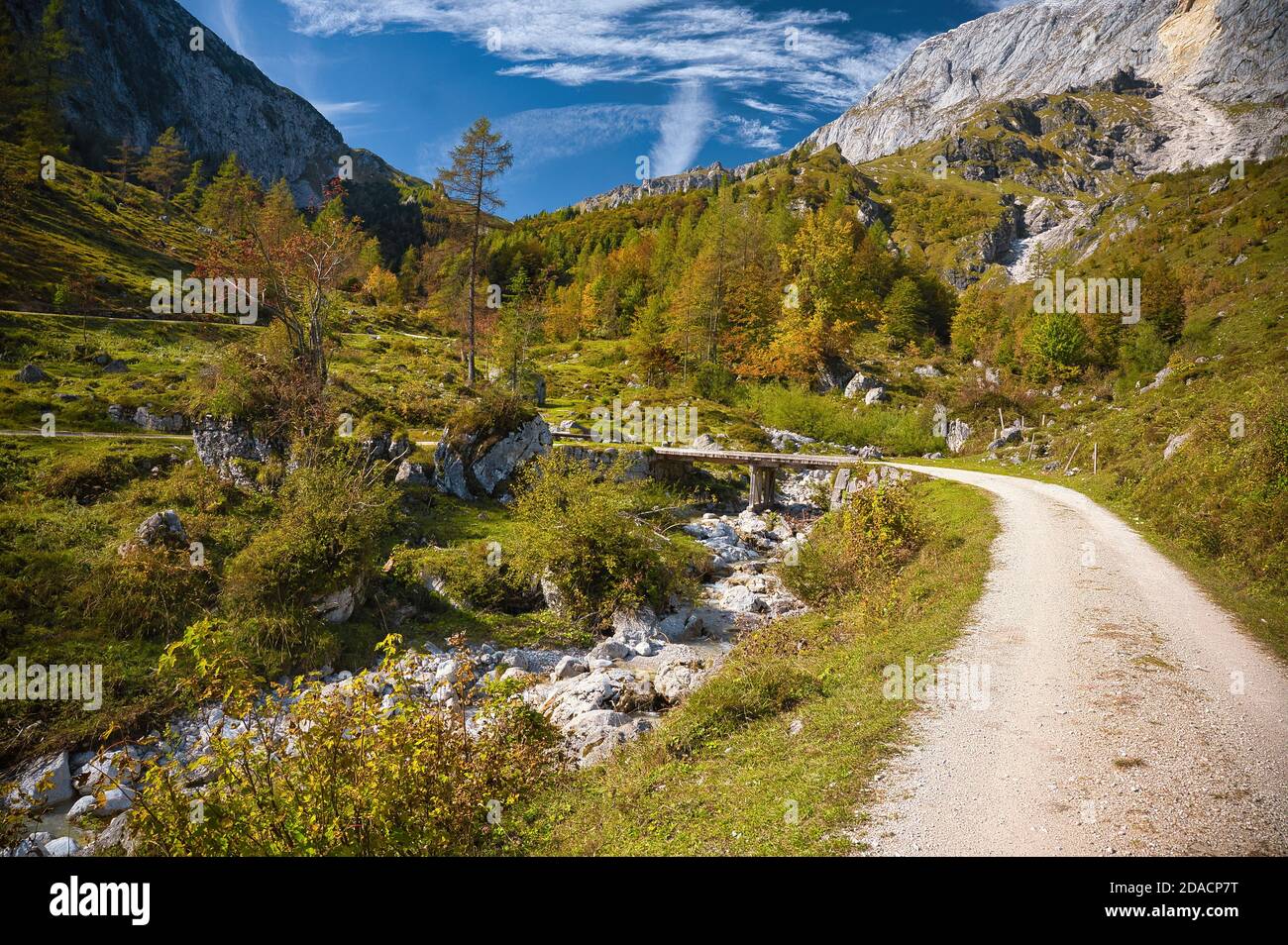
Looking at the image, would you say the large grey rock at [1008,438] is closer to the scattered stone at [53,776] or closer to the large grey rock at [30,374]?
the scattered stone at [53,776]

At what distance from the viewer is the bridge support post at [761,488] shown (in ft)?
113

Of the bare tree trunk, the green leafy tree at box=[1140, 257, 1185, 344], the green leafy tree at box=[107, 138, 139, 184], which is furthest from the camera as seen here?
the green leafy tree at box=[107, 138, 139, 184]

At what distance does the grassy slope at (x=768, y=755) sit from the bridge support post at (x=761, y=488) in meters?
20.2

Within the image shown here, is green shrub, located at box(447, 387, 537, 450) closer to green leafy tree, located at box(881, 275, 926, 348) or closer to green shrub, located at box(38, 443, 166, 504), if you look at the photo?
green shrub, located at box(38, 443, 166, 504)

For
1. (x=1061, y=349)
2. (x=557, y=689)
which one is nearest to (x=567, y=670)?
(x=557, y=689)

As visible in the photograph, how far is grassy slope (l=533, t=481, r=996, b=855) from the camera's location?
648 cm

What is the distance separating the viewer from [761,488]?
113ft

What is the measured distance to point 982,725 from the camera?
25.6 ft

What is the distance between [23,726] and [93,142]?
→ 129m

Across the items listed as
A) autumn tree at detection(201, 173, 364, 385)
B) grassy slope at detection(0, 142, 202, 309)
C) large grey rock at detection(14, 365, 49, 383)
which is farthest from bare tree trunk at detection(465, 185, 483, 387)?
large grey rock at detection(14, 365, 49, 383)

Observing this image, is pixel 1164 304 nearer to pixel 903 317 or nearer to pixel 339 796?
pixel 903 317

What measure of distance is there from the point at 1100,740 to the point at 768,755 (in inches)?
159

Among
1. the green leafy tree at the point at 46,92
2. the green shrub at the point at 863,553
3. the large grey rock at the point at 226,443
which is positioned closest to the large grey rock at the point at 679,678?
the green shrub at the point at 863,553

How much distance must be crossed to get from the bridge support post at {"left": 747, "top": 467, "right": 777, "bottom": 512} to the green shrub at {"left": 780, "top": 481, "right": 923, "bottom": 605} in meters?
14.8
